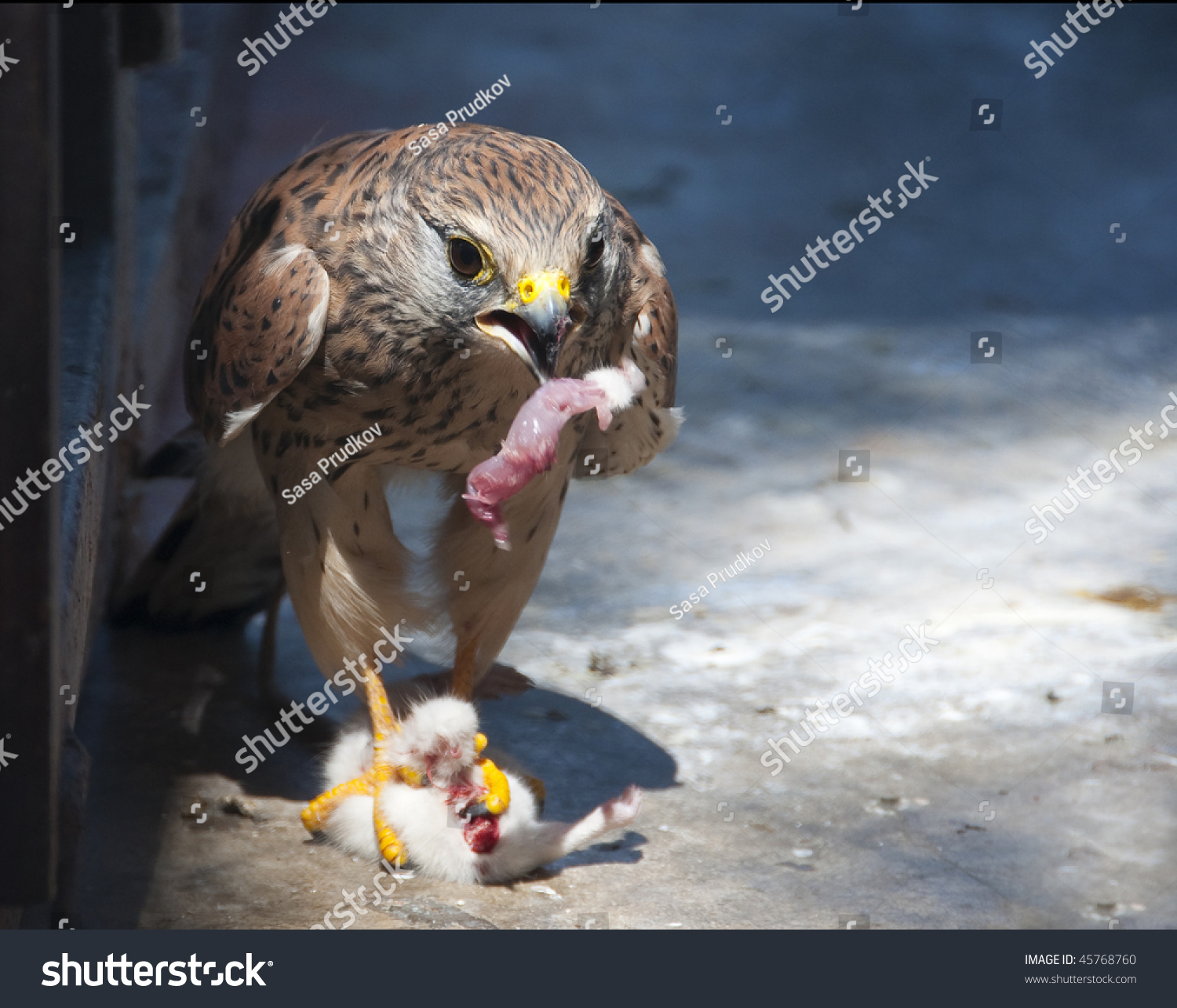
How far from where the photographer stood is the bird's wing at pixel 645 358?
3463 millimetres

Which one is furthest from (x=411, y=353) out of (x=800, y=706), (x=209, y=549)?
(x=800, y=706)

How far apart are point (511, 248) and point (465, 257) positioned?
0.14m

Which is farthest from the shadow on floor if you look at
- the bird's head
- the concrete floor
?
the bird's head

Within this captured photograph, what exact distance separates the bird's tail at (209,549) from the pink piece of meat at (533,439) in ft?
3.58

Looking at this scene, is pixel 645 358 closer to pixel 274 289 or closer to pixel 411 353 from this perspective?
pixel 411 353

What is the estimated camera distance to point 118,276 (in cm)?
453

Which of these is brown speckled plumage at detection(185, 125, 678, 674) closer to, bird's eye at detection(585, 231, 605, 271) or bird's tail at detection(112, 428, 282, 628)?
bird's eye at detection(585, 231, 605, 271)

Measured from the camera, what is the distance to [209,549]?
13.6 feet

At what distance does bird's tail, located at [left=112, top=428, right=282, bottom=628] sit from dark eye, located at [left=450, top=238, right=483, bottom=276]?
1118 millimetres

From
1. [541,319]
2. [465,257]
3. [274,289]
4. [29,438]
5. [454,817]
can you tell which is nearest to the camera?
[29,438]

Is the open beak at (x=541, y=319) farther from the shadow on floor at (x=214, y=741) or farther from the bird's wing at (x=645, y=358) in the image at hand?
the shadow on floor at (x=214, y=741)

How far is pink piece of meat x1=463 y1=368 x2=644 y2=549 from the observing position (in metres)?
2.77

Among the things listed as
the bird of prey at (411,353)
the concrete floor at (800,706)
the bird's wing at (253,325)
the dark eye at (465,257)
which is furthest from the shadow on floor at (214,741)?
the dark eye at (465,257)

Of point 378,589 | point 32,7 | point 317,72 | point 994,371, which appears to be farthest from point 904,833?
point 317,72
